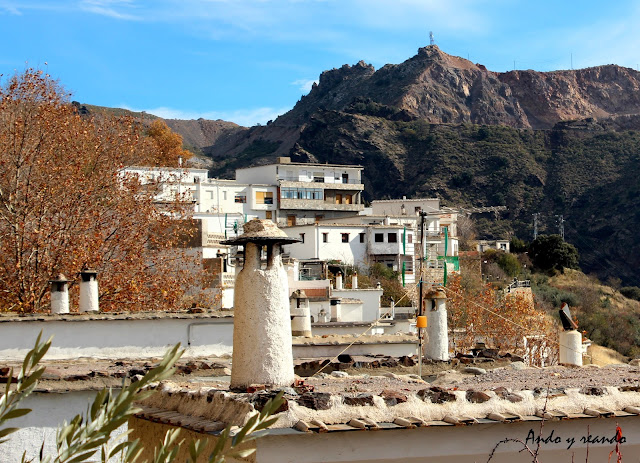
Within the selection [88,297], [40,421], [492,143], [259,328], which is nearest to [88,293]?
[88,297]

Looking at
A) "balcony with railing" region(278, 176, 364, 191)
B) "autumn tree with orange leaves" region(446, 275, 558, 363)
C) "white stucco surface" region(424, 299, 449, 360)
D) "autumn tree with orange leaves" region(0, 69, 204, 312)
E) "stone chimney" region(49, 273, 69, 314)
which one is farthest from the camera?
"balcony with railing" region(278, 176, 364, 191)

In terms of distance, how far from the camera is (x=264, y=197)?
6706 centimetres

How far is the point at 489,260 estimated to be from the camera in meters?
67.2

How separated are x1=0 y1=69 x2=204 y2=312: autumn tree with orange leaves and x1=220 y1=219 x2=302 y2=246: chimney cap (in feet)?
47.6

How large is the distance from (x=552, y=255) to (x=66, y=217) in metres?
52.3

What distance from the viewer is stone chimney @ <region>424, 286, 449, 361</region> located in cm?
1376

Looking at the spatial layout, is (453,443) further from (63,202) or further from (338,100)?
(338,100)

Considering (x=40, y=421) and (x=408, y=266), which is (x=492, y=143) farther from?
(x=40, y=421)

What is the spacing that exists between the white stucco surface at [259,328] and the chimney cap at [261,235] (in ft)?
0.25

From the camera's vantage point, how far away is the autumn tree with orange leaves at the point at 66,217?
2328 centimetres

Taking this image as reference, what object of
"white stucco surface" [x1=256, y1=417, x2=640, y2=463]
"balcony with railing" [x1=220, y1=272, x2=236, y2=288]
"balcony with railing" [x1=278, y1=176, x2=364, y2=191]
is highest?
"balcony with railing" [x1=278, y1=176, x2=364, y2=191]

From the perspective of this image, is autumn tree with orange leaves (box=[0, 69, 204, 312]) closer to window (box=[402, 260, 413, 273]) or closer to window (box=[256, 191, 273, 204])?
window (box=[402, 260, 413, 273])

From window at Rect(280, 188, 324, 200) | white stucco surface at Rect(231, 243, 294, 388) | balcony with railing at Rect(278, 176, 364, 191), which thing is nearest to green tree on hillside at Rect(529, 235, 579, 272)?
balcony with railing at Rect(278, 176, 364, 191)

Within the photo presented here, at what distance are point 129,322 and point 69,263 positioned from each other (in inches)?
416
